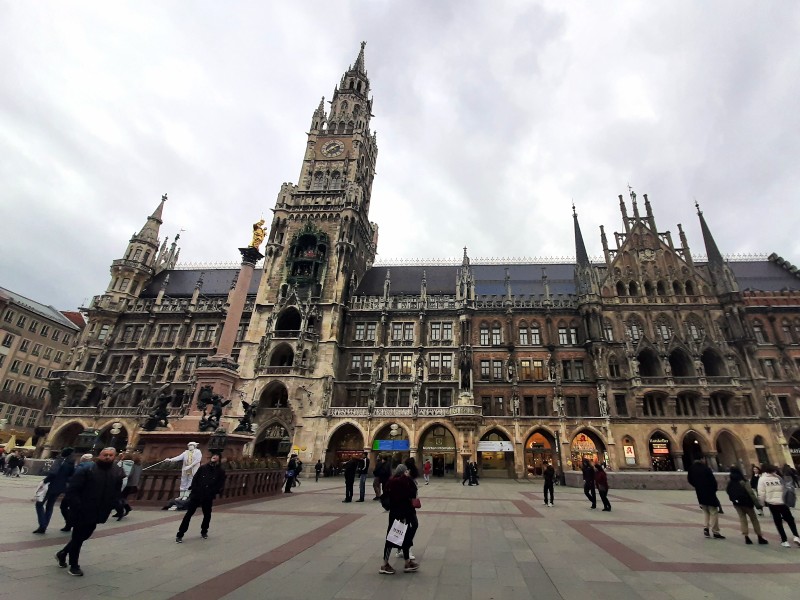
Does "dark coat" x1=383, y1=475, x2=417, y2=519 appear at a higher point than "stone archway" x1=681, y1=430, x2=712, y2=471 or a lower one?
lower

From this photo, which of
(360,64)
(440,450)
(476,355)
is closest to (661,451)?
(476,355)

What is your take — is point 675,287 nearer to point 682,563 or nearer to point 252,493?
point 682,563

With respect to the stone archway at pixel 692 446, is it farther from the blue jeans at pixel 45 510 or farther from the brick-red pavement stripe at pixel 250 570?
the blue jeans at pixel 45 510

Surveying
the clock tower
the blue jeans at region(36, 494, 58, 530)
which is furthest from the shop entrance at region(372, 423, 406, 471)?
the blue jeans at region(36, 494, 58, 530)

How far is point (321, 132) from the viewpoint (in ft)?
176

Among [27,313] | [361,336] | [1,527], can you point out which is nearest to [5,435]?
[27,313]

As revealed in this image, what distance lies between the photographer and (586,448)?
3475cm

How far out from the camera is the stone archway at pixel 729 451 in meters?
32.5

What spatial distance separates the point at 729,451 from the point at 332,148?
178 ft

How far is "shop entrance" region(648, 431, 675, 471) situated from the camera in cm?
3331

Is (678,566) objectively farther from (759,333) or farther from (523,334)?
(759,333)

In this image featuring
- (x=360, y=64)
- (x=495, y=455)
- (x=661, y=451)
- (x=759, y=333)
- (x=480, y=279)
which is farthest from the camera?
(x=360, y=64)

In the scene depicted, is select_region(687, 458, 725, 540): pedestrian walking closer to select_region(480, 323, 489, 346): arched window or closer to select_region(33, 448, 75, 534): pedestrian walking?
select_region(33, 448, 75, 534): pedestrian walking

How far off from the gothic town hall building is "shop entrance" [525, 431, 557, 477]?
6.4 inches
